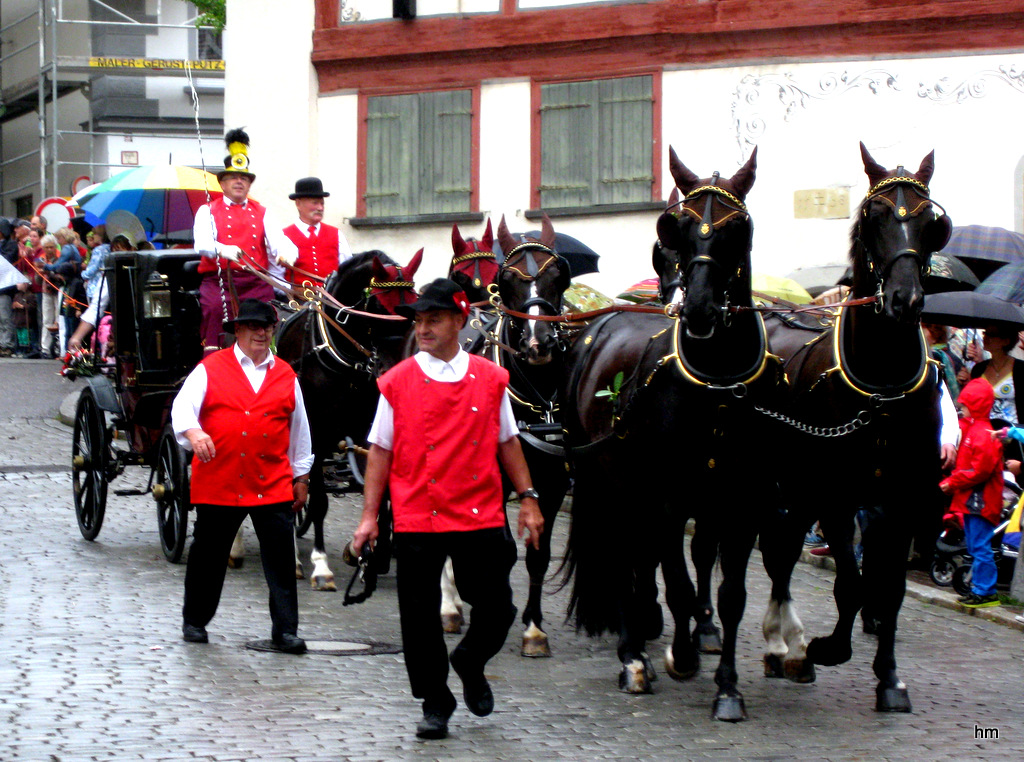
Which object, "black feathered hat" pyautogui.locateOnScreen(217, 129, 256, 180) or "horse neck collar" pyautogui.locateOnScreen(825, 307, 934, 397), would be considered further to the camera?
"black feathered hat" pyautogui.locateOnScreen(217, 129, 256, 180)

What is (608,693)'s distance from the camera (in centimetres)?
750

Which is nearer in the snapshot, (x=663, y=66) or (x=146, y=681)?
(x=146, y=681)

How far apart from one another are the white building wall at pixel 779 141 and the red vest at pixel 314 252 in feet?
22.8

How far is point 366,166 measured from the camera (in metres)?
20.4

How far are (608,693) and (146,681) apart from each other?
7.36 ft

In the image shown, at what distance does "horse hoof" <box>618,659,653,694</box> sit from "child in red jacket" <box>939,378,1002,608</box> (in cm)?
343

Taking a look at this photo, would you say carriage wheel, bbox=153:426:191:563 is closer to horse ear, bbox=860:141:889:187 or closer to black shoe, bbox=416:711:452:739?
black shoe, bbox=416:711:452:739

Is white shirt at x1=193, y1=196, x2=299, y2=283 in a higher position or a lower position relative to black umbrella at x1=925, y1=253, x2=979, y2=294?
higher

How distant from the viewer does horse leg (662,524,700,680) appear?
7.61 metres

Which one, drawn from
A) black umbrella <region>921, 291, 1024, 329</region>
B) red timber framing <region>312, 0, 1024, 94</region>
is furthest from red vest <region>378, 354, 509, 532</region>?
red timber framing <region>312, 0, 1024, 94</region>

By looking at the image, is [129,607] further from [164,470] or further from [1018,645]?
[1018,645]

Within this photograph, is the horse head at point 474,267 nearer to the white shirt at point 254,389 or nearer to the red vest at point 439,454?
the white shirt at point 254,389

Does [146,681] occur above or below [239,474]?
below

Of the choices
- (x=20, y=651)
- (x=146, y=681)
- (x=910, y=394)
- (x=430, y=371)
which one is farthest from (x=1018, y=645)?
(x=20, y=651)
